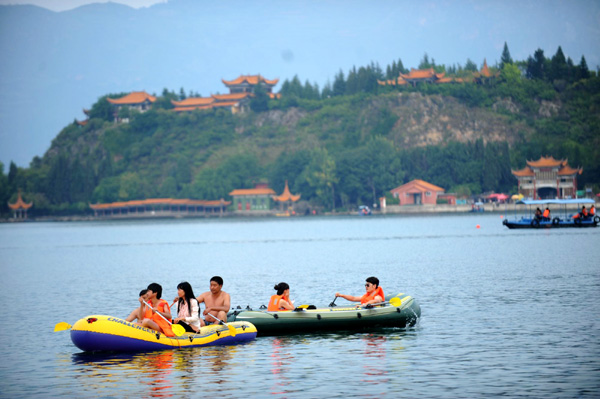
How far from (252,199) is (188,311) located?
162728 millimetres

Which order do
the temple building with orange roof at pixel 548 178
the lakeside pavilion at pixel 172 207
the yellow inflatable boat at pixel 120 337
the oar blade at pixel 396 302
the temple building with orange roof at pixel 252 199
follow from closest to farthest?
1. the yellow inflatable boat at pixel 120 337
2. the oar blade at pixel 396 302
3. the temple building with orange roof at pixel 548 178
4. the temple building with orange roof at pixel 252 199
5. the lakeside pavilion at pixel 172 207

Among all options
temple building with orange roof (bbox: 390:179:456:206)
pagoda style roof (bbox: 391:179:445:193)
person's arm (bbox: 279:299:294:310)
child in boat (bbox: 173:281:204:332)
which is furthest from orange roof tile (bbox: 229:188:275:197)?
child in boat (bbox: 173:281:204:332)

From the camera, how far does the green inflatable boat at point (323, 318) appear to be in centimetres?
2519

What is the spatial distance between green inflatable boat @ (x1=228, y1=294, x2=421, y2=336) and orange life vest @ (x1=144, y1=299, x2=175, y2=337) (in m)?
2.34

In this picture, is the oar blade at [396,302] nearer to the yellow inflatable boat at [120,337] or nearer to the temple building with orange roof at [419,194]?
the yellow inflatable boat at [120,337]

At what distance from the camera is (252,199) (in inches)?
7318

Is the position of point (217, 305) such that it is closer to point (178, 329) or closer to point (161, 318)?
point (178, 329)

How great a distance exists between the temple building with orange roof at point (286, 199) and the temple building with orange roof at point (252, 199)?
1.92m

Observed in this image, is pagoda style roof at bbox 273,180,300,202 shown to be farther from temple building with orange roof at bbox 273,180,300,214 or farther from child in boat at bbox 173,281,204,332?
child in boat at bbox 173,281,204,332

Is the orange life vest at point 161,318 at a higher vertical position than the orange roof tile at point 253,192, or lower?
lower

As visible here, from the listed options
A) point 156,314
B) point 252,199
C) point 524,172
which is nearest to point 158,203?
point 252,199

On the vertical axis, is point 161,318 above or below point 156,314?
below

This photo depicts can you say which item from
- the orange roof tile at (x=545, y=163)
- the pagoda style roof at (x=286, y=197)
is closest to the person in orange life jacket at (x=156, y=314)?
the orange roof tile at (x=545, y=163)

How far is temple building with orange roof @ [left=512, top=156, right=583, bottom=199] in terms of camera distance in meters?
156
